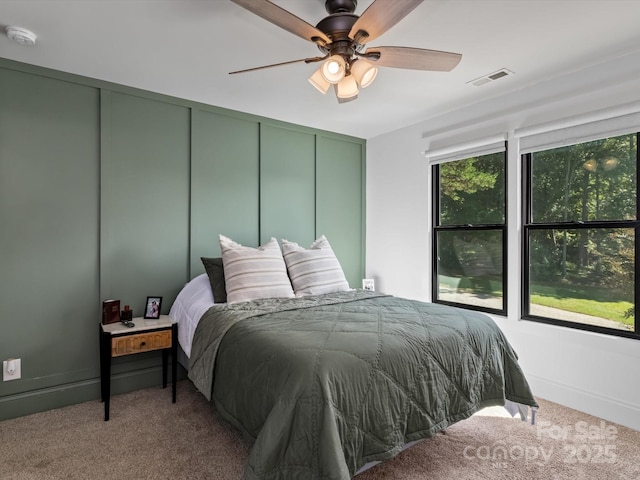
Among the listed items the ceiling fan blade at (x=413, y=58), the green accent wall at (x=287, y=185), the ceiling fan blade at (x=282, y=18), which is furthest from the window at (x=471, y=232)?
the ceiling fan blade at (x=282, y=18)

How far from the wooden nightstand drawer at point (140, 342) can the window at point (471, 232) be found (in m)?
2.55

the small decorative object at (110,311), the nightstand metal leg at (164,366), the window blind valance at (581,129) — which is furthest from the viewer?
the nightstand metal leg at (164,366)

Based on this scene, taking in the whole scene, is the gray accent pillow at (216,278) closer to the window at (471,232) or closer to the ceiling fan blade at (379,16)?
the ceiling fan blade at (379,16)

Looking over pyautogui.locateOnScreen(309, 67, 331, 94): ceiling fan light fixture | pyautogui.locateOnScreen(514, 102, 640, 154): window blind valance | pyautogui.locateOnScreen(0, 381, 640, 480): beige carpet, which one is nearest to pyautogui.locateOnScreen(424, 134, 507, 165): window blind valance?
pyautogui.locateOnScreen(514, 102, 640, 154): window blind valance

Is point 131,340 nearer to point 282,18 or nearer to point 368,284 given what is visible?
point 282,18

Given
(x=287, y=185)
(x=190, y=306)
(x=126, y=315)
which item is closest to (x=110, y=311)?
(x=126, y=315)

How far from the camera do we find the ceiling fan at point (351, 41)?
1.56m

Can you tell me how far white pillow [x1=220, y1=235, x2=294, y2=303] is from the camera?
2.67 meters

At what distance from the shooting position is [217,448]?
2115 millimetres

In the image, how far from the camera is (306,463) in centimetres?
141

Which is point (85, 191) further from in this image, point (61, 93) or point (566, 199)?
point (566, 199)

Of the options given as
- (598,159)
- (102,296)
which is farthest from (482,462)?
(102,296)

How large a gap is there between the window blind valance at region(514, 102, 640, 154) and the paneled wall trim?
227 centimetres

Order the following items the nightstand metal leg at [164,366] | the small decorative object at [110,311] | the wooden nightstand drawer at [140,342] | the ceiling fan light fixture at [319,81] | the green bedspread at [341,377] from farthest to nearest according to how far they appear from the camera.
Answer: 1. the nightstand metal leg at [164,366]
2. the small decorative object at [110,311]
3. the wooden nightstand drawer at [140,342]
4. the ceiling fan light fixture at [319,81]
5. the green bedspread at [341,377]
